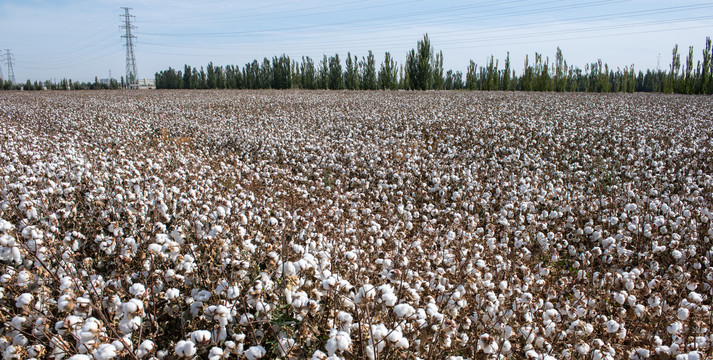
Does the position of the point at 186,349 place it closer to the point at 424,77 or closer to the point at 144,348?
the point at 144,348

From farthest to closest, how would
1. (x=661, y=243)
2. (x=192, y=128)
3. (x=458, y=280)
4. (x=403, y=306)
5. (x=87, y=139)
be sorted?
(x=192, y=128) < (x=87, y=139) < (x=661, y=243) < (x=458, y=280) < (x=403, y=306)

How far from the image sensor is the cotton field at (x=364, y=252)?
8.77 ft

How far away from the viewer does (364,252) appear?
461 centimetres

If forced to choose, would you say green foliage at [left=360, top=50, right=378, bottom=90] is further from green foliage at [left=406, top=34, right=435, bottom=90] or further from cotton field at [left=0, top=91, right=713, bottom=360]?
cotton field at [left=0, top=91, right=713, bottom=360]

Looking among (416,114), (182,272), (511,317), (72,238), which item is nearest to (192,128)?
(416,114)

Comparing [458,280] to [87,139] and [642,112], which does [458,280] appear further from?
[642,112]

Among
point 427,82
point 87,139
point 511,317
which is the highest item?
point 427,82

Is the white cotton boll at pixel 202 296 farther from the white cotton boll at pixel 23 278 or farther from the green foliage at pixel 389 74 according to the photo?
the green foliage at pixel 389 74

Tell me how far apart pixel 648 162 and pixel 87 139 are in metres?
15.2

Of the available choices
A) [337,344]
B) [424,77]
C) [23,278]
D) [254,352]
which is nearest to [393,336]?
[337,344]

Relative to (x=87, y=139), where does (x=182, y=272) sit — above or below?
below

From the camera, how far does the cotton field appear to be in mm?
2674

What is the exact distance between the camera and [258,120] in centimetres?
1858

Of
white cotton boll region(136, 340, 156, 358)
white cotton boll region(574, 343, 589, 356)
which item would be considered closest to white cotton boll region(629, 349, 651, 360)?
white cotton boll region(574, 343, 589, 356)
